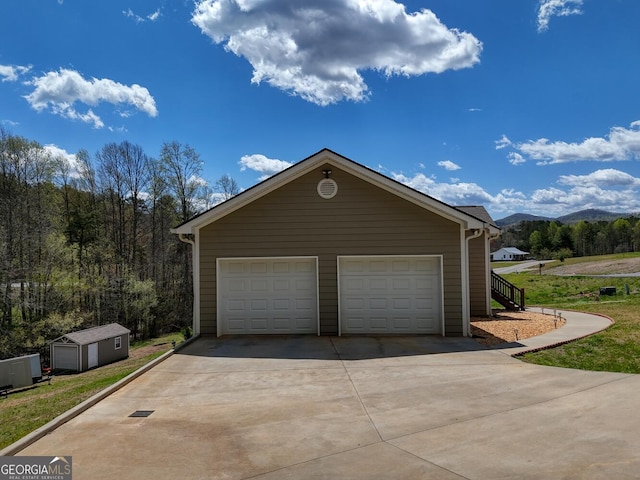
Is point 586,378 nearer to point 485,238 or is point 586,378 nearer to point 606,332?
point 606,332

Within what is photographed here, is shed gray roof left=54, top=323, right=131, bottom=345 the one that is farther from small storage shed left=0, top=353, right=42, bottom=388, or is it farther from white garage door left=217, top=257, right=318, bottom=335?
white garage door left=217, top=257, right=318, bottom=335

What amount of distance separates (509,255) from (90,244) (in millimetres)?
101952

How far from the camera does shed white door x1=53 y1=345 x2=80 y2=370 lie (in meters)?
20.5

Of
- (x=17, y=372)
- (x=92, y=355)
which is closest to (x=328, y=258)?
(x=17, y=372)

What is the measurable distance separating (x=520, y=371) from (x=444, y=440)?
11.8 feet

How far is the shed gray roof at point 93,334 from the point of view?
20.6 m

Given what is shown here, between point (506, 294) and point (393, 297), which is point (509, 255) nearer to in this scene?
point (506, 294)

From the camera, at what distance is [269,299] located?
1084 cm

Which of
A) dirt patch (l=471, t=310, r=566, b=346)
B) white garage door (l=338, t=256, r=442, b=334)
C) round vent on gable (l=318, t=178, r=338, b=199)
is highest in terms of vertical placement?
round vent on gable (l=318, t=178, r=338, b=199)

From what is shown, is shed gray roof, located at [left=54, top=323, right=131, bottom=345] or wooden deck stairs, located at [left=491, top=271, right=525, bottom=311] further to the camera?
shed gray roof, located at [left=54, top=323, right=131, bottom=345]

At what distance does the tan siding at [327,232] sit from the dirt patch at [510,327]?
0.91m

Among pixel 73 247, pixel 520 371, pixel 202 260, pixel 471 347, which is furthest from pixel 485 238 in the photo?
pixel 73 247

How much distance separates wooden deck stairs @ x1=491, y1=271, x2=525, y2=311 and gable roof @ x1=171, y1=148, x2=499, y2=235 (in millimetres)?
8206

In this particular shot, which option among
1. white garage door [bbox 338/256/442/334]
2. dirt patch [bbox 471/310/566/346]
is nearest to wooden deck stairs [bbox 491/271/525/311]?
dirt patch [bbox 471/310/566/346]
